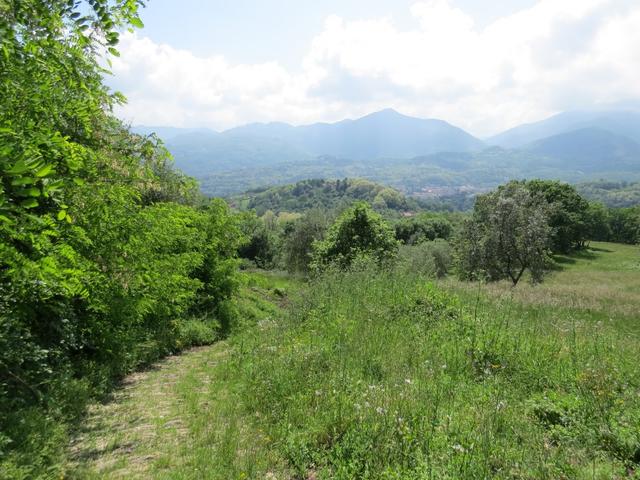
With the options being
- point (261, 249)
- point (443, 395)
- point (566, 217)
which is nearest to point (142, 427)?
point (443, 395)

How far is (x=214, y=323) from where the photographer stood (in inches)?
576

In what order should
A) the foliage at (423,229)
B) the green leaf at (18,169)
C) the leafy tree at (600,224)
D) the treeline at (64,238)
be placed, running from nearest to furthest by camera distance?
the green leaf at (18,169)
the treeline at (64,238)
the leafy tree at (600,224)
the foliage at (423,229)

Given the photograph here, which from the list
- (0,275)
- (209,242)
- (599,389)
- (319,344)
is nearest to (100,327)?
(0,275)

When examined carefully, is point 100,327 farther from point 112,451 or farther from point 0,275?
point 112,451

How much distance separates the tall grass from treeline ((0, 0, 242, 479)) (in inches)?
109

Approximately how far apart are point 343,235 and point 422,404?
2405cm

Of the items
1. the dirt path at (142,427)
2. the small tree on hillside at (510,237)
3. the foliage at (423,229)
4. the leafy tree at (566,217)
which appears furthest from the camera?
the foliage at (423,229)

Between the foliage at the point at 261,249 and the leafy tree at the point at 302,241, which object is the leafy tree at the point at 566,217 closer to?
the leafy tree at the point at 302,241

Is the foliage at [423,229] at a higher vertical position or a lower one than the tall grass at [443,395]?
lower

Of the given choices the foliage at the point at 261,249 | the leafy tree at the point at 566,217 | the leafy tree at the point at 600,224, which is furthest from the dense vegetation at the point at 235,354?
the leafy tree at the point at 600,224

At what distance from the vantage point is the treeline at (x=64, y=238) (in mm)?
3949

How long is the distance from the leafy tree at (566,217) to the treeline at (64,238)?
208 feet

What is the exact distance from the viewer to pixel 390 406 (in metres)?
4.98

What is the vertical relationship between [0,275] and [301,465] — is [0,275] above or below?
above
